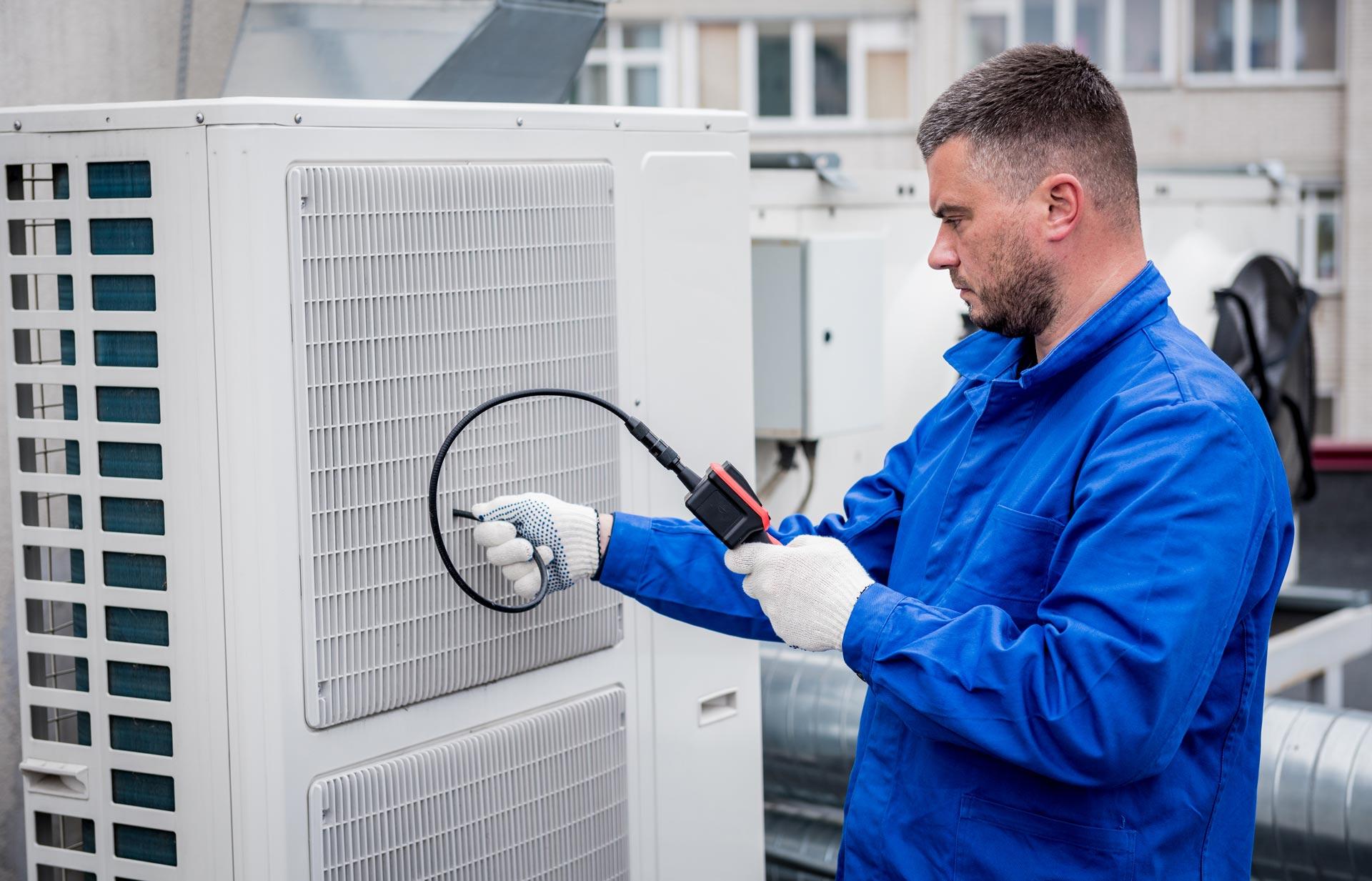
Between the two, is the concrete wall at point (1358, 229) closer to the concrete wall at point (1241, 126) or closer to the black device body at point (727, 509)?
the concrete wall at point (1241, 126)

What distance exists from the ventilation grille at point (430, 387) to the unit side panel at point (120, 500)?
0.11 m

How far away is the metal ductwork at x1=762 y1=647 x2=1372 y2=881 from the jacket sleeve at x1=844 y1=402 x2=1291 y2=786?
1092mm

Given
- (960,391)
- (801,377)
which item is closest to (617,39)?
(801,377)

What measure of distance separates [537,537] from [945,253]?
557 mm

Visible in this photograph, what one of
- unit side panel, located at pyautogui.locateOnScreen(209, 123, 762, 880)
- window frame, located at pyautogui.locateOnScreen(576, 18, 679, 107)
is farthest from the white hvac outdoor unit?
window frame, located at pyautogui.locateOnScreen(576, 18, 679, 107)

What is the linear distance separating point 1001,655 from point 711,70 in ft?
45.2

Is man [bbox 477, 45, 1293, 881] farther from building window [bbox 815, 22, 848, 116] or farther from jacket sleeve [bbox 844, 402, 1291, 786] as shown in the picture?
building window [bbox 815, 22, 848, 116]

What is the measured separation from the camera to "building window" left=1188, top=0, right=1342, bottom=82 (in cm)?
1394

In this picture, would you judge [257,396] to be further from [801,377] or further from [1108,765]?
[801,377]

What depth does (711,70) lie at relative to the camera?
14414 mm

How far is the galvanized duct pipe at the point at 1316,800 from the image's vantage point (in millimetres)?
2193

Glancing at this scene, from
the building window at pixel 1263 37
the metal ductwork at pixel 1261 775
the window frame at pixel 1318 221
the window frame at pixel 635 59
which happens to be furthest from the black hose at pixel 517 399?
the building window at pixel 1263 37

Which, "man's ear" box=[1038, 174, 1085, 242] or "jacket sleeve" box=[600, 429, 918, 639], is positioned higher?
"man's ear" box=[1038, 174, 1085, 242]

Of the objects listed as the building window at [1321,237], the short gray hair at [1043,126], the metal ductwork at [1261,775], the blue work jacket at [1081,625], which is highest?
the building window at [1321,237]
